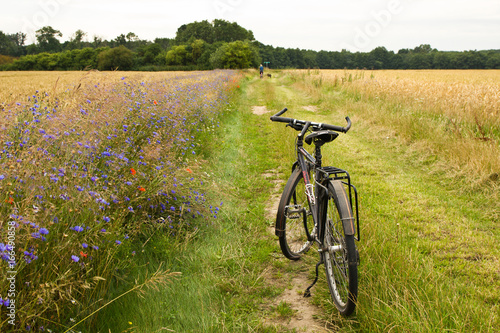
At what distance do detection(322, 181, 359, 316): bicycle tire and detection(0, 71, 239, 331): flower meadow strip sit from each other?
5.46 ft

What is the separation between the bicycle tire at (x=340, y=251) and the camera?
7.55 feet

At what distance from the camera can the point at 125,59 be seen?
6544cm

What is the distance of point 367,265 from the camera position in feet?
9.43

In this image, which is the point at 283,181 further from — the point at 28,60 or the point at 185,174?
the point at 28,60

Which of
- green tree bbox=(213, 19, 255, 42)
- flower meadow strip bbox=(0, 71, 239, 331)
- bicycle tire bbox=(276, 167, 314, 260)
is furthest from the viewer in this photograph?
green tree bbox=(213, 19, 255, 42)

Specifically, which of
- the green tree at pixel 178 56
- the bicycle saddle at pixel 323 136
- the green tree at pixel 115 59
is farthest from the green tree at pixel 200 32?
the bicycle saddle at pixel 323 136

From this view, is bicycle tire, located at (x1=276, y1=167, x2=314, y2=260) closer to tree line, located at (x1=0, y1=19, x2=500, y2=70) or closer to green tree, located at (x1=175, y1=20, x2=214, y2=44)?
tree line, located at (x1=0, y1=19, x2=500, y2=70)

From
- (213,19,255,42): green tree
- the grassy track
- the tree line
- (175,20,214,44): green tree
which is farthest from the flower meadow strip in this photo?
(175,20,214,44): green tree

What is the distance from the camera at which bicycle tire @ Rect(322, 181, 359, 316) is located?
2.30 meters

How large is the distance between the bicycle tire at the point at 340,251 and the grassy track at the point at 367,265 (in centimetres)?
14

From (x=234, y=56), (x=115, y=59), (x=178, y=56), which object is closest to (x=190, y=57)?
(x=178, y=56)

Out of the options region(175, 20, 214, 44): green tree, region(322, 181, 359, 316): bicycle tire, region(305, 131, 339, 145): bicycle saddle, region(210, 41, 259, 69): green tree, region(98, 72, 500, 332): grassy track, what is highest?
region(175, 20, 214, 44): green tree

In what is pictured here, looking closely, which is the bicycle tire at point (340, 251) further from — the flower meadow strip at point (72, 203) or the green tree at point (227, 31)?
the green tree at point (227, 31)

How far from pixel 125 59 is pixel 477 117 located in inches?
2708
